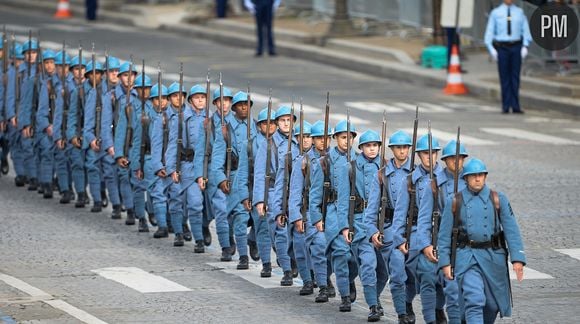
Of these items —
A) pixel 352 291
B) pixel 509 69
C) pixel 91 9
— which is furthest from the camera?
pixel 91 9

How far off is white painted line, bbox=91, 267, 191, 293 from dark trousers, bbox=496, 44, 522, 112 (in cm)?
1299

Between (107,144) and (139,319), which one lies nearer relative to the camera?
(139,319)

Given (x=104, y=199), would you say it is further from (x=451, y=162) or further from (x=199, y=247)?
(x=451, y=162)

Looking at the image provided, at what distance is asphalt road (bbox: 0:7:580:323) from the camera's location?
1784 centimetres

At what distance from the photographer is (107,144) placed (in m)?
24.2

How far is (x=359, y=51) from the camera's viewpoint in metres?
40.2

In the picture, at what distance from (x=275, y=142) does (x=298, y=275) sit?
4.40ft

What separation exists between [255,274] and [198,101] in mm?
2712

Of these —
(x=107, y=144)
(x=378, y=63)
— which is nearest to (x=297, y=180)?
(x=107, y=144)

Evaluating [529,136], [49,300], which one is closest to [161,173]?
[49,300]

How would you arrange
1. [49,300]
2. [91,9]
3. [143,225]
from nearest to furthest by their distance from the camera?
[49,300] < [143,225] < [91,9]

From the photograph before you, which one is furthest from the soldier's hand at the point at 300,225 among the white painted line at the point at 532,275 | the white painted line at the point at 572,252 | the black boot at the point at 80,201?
the black boot at the point at 80,201

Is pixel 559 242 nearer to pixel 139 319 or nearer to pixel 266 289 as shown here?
pixel 266 289

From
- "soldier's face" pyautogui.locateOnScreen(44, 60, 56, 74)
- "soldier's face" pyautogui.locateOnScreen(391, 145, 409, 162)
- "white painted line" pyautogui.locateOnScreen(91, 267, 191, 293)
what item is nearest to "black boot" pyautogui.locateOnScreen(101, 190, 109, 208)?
"soldier's face" pyautogui.locateOnScreen(44, 60, 56, 74)
